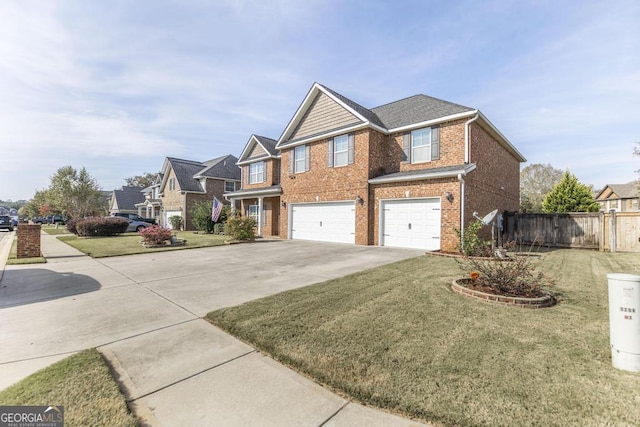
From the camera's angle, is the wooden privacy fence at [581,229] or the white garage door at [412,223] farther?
the wooden privacy fence at [581,229]

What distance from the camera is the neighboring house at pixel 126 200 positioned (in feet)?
153

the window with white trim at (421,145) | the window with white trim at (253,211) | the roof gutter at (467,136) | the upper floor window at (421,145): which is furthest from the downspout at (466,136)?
the window with white trim at (253,211)

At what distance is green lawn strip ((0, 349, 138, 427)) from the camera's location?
227 cm

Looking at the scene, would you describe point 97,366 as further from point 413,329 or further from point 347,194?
point 347,194

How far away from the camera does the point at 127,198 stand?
4781cm

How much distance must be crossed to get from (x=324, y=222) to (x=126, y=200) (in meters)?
46.0

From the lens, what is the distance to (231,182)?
30781 mm

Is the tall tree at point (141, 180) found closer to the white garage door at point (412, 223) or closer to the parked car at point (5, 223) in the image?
the parked car at point (5, 223)

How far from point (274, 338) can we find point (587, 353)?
3.78 m

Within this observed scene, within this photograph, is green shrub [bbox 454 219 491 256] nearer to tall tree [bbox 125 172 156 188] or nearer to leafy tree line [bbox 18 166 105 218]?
leafy tree line [bbox 18 166 105 218]

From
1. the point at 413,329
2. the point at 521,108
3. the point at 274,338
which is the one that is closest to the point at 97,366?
the point at 274,338

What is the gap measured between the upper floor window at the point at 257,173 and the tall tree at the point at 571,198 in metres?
23.9

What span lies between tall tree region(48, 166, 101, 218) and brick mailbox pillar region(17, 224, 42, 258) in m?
19.8

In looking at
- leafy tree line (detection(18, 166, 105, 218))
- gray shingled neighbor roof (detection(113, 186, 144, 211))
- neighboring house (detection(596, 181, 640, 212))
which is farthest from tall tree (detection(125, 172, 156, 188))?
neighboring house (detection(596, 181, 640, 212))
